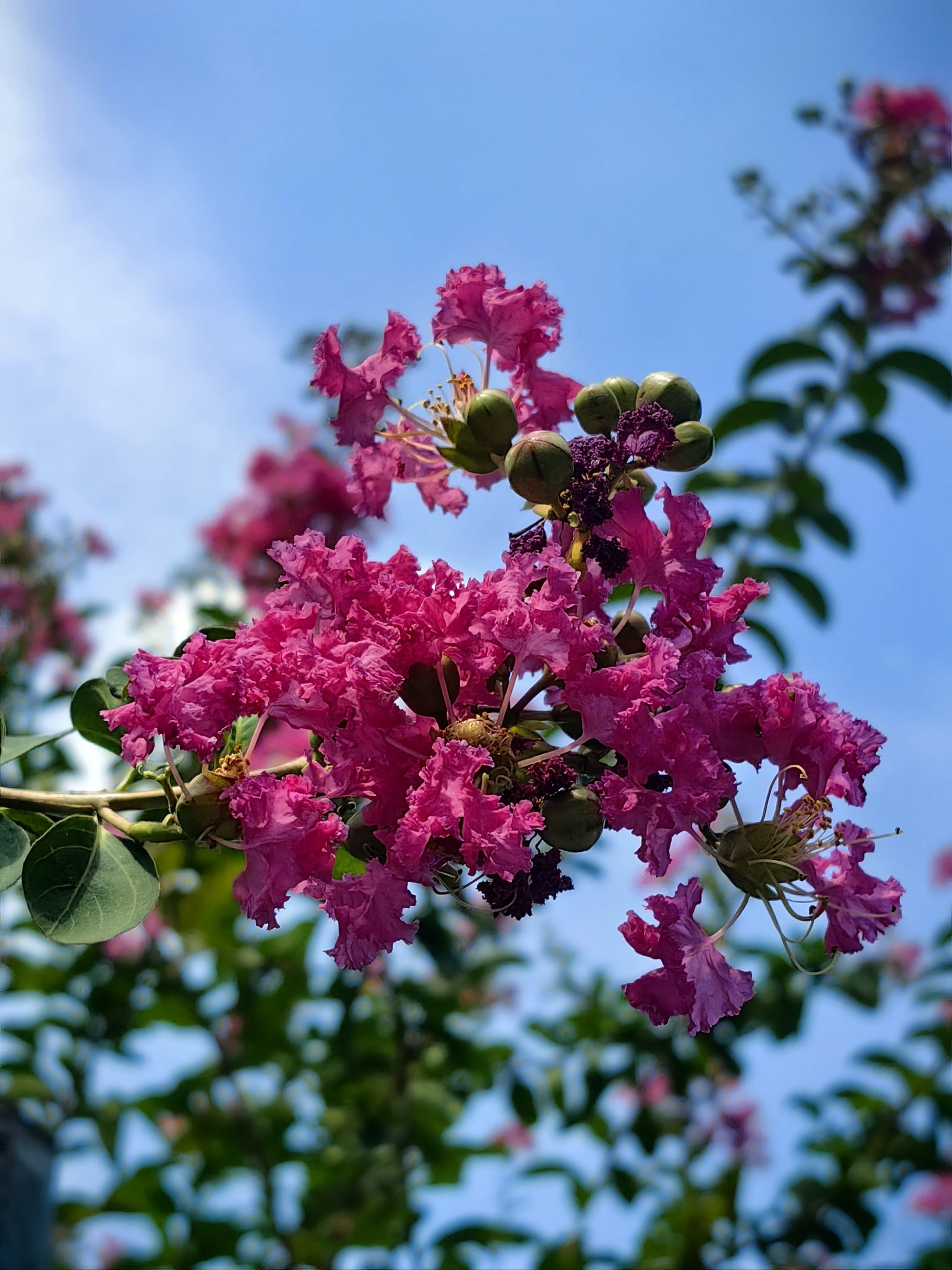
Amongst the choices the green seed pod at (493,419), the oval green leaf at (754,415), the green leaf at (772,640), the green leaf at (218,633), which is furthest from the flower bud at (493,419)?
the oval green leaf at (754,415)

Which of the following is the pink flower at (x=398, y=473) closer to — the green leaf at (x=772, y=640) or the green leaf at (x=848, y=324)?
the green leaf at (x=772, y=640)

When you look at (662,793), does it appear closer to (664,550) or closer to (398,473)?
(664,550)

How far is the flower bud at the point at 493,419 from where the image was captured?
51.4 inches

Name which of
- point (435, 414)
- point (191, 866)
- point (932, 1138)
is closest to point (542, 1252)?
point (932, 1138)

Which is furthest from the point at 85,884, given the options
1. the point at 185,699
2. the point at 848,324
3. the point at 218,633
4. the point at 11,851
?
the point at 848,324

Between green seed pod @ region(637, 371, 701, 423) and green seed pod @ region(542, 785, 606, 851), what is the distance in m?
0.43

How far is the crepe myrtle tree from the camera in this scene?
1082 millimetres

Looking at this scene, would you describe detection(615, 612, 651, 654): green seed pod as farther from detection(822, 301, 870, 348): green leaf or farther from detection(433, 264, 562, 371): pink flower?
detection(822, 301, 870, 348): green leaf

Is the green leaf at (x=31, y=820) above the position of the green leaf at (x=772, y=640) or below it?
below

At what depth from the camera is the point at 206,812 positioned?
3.69 ft

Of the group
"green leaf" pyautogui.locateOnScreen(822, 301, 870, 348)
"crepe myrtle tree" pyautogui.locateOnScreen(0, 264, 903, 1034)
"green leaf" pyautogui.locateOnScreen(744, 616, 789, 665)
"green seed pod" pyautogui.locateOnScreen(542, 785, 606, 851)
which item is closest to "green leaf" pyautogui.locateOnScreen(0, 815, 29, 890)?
"crepe myrtle tree" pyautogui.locateOnScreen(0, 264, 903, 1034)

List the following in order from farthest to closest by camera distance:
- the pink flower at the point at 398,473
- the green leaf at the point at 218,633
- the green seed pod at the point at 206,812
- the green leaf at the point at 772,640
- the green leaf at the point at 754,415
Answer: the green leaf at the point at 754,415
the green leaf at the point at 772,640
the pink flower at the point at 398,473
the green leaf at the point at 218,633
the green seed pod at the point at 206,812

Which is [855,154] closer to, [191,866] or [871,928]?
[191,866]

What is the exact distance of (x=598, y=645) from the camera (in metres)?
1.12
